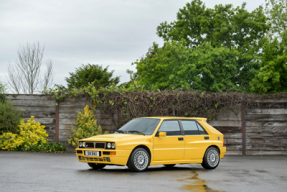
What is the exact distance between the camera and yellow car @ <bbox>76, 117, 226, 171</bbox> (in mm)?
10742

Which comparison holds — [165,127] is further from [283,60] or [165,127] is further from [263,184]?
[283,60]

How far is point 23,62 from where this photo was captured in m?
48.3

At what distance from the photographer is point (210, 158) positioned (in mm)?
12406

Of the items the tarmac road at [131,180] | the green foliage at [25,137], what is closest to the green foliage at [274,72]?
the tarmac road at [131,180]

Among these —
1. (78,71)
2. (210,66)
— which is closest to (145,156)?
(210,66)

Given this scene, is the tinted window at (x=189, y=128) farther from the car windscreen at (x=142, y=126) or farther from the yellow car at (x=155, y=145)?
the car windscreen at (x=142, y=126)

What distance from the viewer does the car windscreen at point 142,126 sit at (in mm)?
11750

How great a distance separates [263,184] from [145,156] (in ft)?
10.9

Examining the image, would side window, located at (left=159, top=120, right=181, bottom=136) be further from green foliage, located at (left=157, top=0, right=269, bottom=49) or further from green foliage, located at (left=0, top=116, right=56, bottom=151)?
green foliage, located at (left=157, top=0, right=269, bottom=49)

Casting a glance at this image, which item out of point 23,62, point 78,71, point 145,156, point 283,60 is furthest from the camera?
point 78,71

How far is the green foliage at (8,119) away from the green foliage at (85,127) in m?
2.33

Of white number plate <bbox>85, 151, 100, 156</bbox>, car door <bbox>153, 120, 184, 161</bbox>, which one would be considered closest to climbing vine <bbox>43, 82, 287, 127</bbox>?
car door <bbox>153, 120, 184, 161</bbox>

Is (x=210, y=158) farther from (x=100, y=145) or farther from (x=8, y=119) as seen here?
(x=8, y=119)

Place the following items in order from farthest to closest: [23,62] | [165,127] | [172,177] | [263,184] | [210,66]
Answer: [23,62], [210,66], [165,127], [172,177], [263,184]
